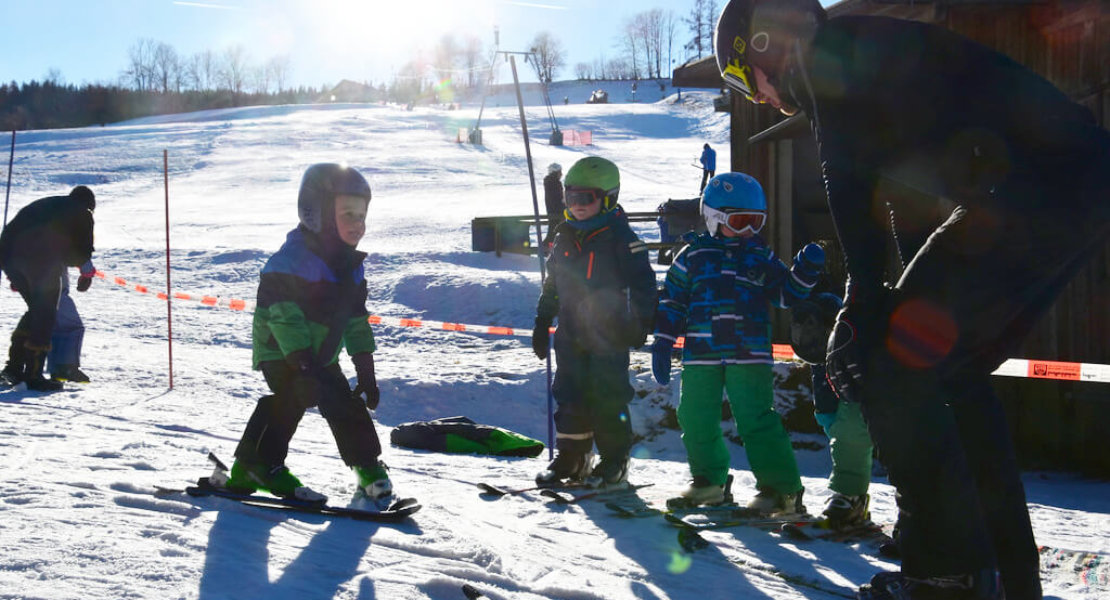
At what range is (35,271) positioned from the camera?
28.5 feet

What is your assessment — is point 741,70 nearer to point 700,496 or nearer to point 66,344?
point 700,496

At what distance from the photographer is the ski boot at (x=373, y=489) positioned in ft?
14.7

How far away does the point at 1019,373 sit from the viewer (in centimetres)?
596

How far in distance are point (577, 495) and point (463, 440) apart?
218 cm

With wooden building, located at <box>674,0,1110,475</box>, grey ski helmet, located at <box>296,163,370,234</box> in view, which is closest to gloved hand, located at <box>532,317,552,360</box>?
grey ski helmet, located at <box>296,163,370,234</box>

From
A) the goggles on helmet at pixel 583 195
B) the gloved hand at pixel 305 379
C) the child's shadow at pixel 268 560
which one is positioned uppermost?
Result: the goggles on helmet at pixel 583 195

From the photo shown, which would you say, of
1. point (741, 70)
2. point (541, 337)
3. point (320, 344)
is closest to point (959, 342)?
point (741, 70)

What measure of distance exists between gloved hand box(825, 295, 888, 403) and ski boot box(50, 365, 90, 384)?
8.35m

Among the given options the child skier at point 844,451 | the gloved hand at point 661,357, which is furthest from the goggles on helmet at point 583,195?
the child skier at point 844,451

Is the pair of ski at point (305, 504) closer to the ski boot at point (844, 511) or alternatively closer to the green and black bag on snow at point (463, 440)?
the ski boot at point (844, 511)

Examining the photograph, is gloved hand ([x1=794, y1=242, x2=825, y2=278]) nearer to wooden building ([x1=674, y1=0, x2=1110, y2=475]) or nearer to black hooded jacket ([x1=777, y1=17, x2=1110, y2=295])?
black hooded jacket ([x1=777, y1=17, x2=1110, y2=295])

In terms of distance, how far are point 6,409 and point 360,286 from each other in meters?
4.07

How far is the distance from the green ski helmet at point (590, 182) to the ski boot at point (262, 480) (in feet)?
6.93

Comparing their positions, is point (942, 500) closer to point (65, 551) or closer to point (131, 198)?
point (65, 551)
